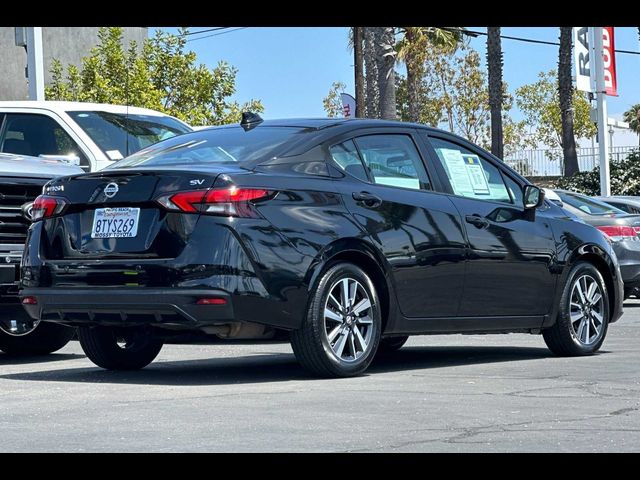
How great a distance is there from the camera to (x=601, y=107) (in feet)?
106

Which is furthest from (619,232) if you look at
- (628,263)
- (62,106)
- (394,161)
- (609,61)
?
(609,61)

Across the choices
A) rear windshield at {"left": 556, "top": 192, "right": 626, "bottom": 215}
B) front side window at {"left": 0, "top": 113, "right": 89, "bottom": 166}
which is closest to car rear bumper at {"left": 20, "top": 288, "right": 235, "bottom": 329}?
front side window at {"left": 0, "top": 113, "right": 89, "bottom": 166}

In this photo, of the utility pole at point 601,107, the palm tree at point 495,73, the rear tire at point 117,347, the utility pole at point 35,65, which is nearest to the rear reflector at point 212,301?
the rear tire at point 117,347

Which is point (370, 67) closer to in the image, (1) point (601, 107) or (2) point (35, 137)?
(1) point (601, 107)

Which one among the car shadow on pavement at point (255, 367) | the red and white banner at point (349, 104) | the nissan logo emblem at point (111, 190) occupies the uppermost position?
Result: the red and white banner at point (349, 104)

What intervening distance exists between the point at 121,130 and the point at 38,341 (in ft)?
8.78

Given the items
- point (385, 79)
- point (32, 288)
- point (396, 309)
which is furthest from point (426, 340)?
point (385, 79)

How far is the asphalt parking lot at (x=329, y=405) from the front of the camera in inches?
236

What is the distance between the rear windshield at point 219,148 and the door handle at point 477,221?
133 cm

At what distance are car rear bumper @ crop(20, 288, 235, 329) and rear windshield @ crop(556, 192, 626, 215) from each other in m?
9.84

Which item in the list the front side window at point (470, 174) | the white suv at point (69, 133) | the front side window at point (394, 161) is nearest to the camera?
the front side window at point (394, 161)

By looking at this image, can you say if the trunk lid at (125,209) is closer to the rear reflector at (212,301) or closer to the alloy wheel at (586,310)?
the rear reflector at (212,301)
